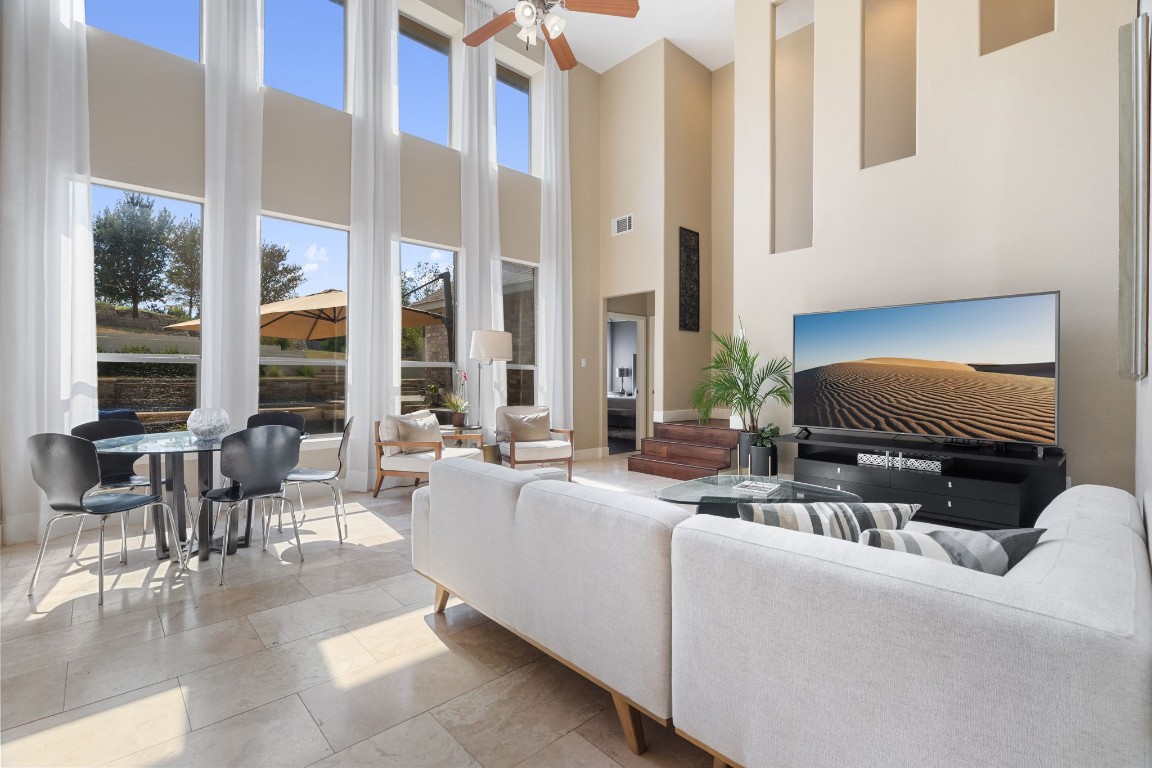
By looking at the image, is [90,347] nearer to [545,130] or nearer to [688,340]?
[545,130]

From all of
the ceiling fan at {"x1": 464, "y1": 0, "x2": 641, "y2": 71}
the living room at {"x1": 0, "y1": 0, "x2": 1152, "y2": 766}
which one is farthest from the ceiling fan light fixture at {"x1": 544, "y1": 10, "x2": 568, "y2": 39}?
the living room at {"x1": 0, "y1": 0, "x2": 1152, "y2": 766}

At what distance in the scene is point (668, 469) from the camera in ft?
19.7

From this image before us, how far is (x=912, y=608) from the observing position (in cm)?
99

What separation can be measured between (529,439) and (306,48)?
4.35 meters

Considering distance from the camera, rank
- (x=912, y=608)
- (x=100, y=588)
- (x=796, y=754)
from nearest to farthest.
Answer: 1. (x=912, y=608)
2. (x=796, y=754)
3. (x=100, y=588)

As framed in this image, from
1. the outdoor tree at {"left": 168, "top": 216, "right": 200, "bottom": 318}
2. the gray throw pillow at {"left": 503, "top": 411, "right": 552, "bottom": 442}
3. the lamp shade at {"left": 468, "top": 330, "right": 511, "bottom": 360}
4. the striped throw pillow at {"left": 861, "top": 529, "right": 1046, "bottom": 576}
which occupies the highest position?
the outdoor tree at {"left": 168, "top": 216, "right": 200, "bottom": 318}

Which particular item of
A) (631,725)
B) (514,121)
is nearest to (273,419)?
(631,725)

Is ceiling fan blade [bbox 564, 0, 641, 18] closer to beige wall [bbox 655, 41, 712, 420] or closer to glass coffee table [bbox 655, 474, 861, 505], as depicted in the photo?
glass coffee table [bbox 655, 474, 861, 505]

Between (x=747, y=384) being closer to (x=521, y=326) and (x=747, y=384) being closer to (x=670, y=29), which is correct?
(x=521, y=326)

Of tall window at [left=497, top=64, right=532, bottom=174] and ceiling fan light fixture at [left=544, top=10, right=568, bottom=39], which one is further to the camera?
tall window at [left=497, top=64, right=532, bottom=174]

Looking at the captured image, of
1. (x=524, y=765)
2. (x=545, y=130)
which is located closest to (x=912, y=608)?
(x=524, y=765)

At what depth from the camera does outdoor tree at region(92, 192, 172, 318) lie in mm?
4047

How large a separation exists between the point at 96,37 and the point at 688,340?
20.6 ft

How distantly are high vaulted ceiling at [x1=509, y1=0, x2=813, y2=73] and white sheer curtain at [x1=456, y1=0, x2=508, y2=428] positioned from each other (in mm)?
802
